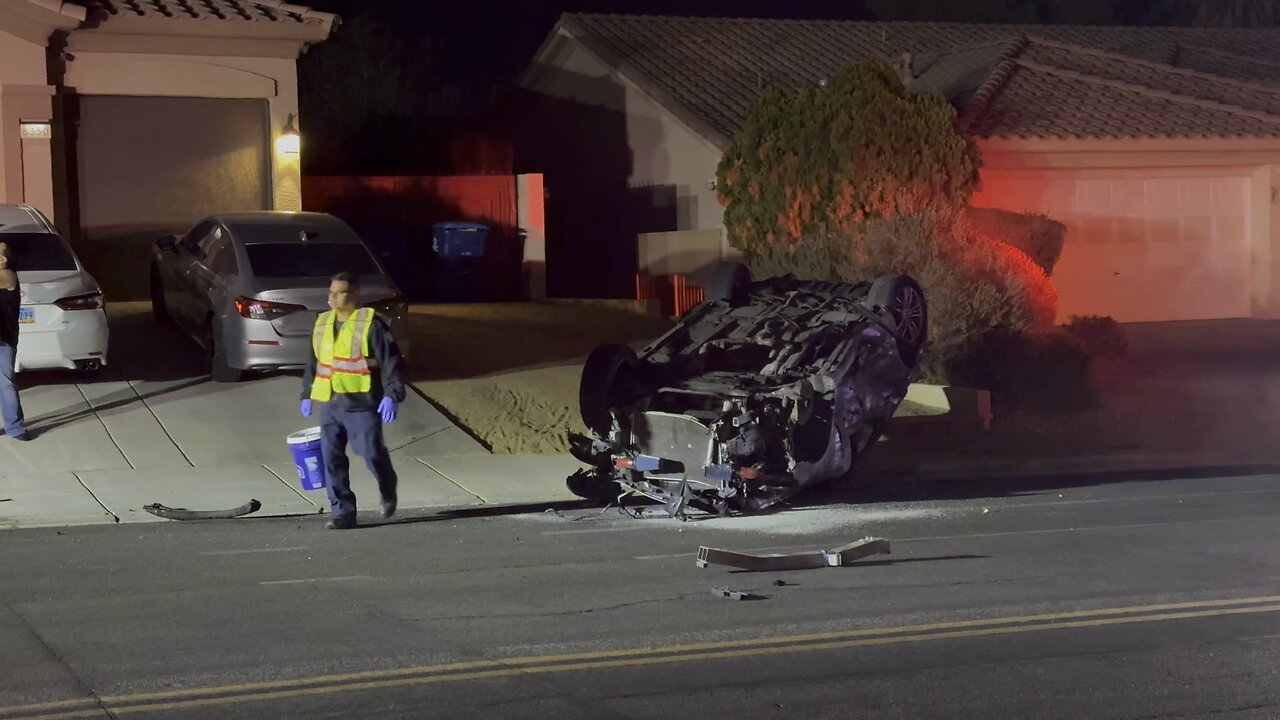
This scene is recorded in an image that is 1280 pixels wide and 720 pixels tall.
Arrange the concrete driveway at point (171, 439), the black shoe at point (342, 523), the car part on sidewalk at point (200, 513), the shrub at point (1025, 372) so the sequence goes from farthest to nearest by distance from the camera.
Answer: the shrub at point (1025, 372) < the concrete driveway at point (171, 439) < the car part on sidewalk at point (200, 513) < the black shoe at point (342, 523)

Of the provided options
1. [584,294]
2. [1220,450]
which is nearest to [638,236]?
[584,294]

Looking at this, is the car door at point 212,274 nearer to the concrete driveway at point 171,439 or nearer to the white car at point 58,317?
the concrete driveway at point 171,439

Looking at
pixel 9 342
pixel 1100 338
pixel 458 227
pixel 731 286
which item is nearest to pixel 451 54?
pixel 458 227

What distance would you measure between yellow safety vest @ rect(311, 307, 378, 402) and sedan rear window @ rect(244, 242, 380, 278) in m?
5.24

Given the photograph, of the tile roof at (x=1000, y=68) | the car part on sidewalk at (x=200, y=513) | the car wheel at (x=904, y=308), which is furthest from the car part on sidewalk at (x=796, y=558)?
the tile roof at (x=1000, y=68)

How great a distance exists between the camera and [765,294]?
42.9 ft

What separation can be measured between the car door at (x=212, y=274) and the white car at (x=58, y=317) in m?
1.13

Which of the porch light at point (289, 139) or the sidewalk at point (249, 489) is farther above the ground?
the porch light at point (289, 139)

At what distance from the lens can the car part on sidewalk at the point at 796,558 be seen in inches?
374

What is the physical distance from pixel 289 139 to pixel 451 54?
28.7 m

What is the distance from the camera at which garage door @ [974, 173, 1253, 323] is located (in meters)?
24.0

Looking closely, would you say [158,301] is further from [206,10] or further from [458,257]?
[458,257]

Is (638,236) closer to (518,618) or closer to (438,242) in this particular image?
(438,242)

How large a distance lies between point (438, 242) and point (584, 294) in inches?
223
